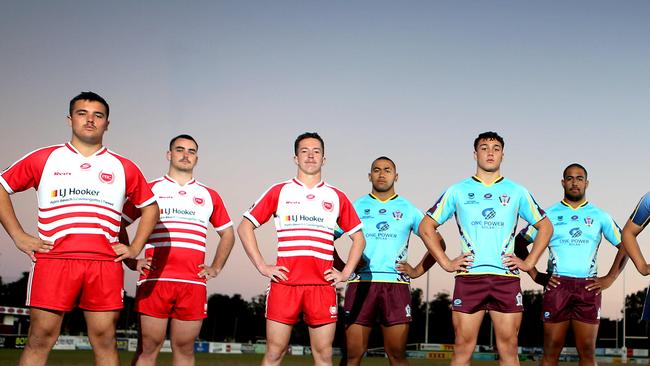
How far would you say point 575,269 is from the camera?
1107 cm

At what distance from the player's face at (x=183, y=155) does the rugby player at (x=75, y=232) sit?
73.1 inches

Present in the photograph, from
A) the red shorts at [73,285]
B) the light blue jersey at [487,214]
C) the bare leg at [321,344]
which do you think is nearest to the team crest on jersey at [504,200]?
the light blue jersey at [487,214]

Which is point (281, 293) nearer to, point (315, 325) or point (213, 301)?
point (315, 325)

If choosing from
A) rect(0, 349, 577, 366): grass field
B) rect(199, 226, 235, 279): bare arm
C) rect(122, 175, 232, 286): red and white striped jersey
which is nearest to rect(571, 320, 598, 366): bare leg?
rect(199, 226, 235, 279): bare arm

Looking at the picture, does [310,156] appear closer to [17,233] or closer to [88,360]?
[17,233]

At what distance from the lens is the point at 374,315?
406 inches

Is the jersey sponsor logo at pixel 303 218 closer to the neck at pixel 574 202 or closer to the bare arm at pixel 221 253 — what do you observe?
the bare arm at pixel 221 253

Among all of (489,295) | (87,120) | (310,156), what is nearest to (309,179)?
(310,156)

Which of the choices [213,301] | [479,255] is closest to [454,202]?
[479,255]

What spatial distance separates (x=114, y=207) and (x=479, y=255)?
4.06 metres

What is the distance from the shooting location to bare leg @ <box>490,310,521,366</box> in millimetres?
8477

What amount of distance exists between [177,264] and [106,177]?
1.92 meters

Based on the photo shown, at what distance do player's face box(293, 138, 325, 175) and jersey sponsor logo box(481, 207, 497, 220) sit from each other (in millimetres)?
1961

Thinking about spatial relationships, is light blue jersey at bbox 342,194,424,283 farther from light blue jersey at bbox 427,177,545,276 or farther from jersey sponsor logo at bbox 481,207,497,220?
jersey sponsor logo at bbox 481,207,497,220
